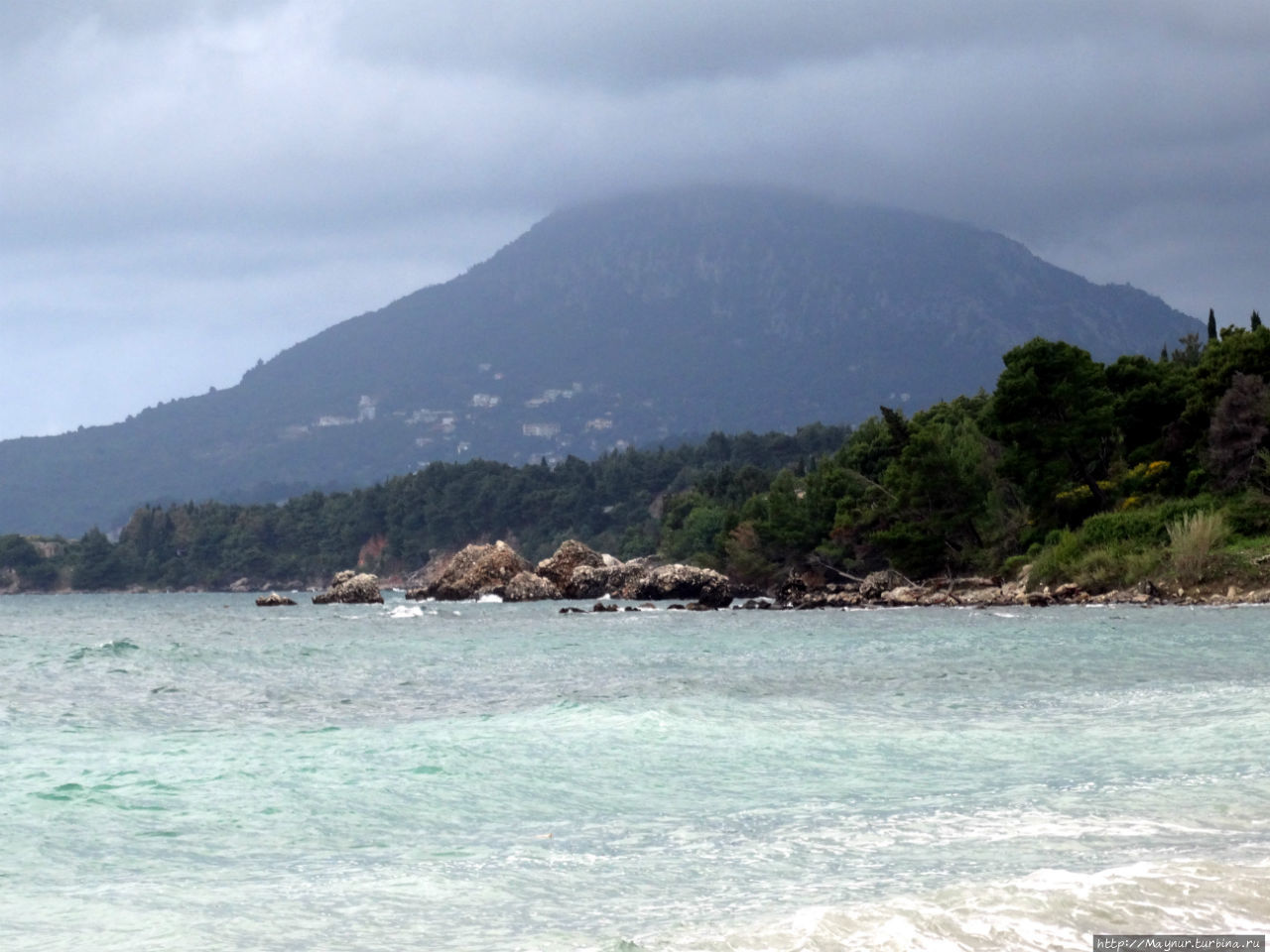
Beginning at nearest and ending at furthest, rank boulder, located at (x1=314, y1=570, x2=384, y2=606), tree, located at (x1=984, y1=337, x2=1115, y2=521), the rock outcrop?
tree, located at (x1=984, y1=337, x2=1115, y2=521) → the rock outcrop → boulder, located at (x1=314, y1=570, x2=384, y2=606)

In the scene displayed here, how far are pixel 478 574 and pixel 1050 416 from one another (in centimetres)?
4180

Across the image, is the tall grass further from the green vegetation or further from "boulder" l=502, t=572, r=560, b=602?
"boulder" l=502, t=572, r=560, b=602

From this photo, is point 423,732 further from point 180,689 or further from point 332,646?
point 332,646

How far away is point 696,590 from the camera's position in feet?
273

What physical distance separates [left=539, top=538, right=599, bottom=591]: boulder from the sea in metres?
64.5

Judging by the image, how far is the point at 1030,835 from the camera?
33.0 ft

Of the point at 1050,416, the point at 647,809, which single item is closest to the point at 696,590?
the point at 1050,416

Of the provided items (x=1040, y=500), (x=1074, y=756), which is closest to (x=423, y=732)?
(x=1074, y=756)

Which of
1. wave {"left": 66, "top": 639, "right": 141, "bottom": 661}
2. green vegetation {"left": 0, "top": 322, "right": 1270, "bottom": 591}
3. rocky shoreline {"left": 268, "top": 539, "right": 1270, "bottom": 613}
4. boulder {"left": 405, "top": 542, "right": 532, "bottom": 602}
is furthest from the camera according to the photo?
boulder {"left": 405, "top": 542, "right": 532, "bottom": 602}

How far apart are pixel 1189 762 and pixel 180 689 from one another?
18.6 meters

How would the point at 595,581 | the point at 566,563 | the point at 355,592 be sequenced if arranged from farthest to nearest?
the point at 566,563, the point at 355,592, the point at 595,581

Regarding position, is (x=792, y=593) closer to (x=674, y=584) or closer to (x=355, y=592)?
(x=674, y=584)

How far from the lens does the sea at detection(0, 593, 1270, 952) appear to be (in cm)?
788

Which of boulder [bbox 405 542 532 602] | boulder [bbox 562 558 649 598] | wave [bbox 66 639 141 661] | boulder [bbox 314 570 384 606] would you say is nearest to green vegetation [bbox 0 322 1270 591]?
boulder [bbox 562 558 649 598]
